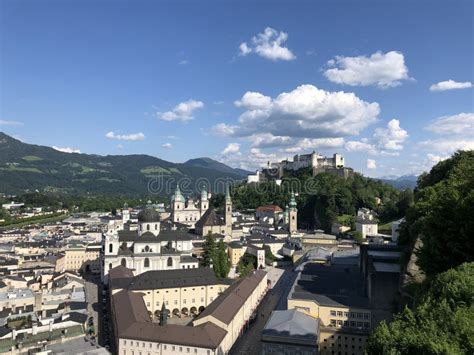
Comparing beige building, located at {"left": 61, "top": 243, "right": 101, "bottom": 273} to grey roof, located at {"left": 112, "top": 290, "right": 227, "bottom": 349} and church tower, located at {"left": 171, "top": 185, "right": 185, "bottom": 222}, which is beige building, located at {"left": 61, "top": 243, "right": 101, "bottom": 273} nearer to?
church tower, located at {"left": 171, "top": 185, "right": 185, "bottom": 222}

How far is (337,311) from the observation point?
26.4 meters

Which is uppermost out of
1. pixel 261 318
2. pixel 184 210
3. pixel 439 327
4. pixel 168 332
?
pixel 184 210

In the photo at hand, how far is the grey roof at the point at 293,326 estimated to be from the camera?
74.9 ft

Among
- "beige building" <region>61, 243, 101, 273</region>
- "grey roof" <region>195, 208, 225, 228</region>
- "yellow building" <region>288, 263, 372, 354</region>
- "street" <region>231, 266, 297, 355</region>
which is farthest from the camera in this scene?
"grey roof" <region>195, 208, 225, 228</region>

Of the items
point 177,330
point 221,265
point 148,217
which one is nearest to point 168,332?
point 177,330

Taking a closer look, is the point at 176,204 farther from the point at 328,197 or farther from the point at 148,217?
the point at 328,197

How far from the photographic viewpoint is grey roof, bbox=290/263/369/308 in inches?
1069

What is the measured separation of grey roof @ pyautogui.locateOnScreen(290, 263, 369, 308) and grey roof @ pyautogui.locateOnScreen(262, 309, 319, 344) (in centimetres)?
251

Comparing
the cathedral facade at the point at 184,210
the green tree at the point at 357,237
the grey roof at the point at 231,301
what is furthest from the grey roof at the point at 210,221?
the grey roof at the point at 231,301

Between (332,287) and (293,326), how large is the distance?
766 cm

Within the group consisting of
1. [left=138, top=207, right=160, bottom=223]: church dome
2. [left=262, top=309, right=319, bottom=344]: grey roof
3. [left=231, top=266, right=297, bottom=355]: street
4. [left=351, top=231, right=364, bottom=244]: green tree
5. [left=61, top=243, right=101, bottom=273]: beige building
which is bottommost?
[left=231, top=266, right=297, bottom=355]: street

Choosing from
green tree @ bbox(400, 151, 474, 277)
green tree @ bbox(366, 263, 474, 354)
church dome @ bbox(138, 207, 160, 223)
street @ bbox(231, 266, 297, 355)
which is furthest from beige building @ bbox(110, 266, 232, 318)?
green tree @ bbox(366, 263, 474, 354)

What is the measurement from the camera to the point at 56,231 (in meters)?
80.9

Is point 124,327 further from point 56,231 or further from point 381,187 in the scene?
point 381,187
